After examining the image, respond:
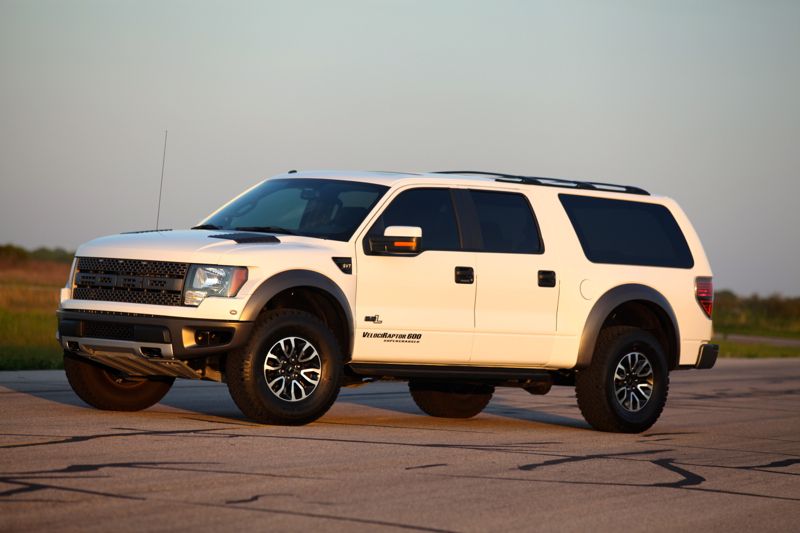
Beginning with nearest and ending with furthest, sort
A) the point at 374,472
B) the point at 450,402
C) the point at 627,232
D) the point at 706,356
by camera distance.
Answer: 1. the point at 374,472
2. the point at 627,232
3. the point at 706,356
4. the point at 450,402

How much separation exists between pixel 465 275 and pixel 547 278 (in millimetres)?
932

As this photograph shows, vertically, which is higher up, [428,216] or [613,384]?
[428,216]

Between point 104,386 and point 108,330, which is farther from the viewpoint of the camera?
point 104,386

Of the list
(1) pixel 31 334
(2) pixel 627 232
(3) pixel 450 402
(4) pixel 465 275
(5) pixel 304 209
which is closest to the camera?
(4) pixel 465 275

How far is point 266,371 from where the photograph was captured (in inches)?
434

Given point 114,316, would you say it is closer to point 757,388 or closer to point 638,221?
point 638,221

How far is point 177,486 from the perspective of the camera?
7.98 metres

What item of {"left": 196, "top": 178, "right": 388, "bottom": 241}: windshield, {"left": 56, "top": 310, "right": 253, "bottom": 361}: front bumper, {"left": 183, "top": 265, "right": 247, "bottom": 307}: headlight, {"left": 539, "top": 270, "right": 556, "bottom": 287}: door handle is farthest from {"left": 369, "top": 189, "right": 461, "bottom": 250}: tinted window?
{"left": 56, "top": 310, "right": 253, "bottom": 361}: front bumper

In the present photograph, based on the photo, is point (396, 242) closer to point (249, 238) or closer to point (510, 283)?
point (249, 238)

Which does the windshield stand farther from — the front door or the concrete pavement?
the concrete pavement

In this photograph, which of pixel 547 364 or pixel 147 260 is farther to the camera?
pixel 547 364

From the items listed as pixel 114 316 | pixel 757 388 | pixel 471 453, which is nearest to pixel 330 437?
pixel 471 453

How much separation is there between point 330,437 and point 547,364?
8.66ft

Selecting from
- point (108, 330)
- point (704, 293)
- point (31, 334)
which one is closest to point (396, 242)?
point (108, 330)
